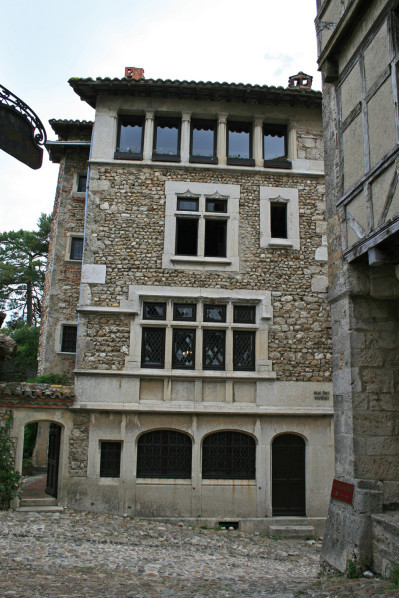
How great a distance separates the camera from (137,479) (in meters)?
11.8

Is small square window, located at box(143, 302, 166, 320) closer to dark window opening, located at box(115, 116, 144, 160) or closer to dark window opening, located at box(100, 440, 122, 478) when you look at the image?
dark window opening, located at box(100, 440, 122, 478)

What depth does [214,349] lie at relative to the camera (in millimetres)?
12859

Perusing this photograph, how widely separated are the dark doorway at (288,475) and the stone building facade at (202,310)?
4cm


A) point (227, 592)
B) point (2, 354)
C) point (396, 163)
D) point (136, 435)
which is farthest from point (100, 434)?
point (396, 163)

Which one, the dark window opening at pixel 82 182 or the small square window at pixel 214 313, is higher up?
the dark window opening at pixel 82 182

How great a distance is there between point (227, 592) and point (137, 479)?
6.25 metres

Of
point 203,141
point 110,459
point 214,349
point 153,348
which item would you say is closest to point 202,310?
point 214,349

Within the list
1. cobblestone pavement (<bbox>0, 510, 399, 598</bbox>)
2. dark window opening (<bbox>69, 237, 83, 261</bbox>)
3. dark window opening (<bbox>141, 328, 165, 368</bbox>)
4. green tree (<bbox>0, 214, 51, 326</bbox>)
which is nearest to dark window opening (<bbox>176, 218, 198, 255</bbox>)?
dark window opening (<bbox>141, 328, 165, 368</bbox>)

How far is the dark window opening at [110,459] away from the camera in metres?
11.9

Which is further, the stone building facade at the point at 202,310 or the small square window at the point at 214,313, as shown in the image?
the small square window at the point at 214,313

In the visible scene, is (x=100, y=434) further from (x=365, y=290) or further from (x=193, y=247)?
(x=365, y=290)

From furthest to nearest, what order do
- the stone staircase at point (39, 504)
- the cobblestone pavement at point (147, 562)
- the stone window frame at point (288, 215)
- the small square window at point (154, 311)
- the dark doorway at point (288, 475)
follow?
1. the stone window frame at point (288, 215)
2. the small square window at point (154, 311)
3. the dark doorway at point (288, 475)
4. the stone staircase at point (39, 504)
5. the cobblestone pavement at point (147, 562)

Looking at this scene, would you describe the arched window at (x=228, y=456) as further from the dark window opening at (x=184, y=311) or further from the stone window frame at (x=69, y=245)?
the stone window frame at (x=69, y=245)

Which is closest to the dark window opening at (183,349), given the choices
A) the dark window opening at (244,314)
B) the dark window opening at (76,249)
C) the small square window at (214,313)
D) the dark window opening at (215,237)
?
the small square window at (214,313)
